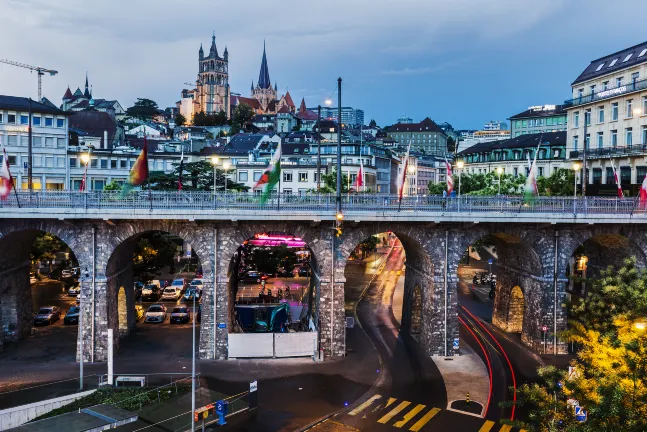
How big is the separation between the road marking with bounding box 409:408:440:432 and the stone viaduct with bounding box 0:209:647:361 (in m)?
9.98

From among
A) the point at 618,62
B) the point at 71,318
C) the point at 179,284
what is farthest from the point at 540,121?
the point at 71,318

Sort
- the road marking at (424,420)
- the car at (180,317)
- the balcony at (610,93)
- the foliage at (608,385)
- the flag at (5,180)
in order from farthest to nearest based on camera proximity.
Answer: the balcony at (610,93) < the car at (180,317) < the flag at (5,180) < the road marking at (424,420) < the foliage at (608,385)

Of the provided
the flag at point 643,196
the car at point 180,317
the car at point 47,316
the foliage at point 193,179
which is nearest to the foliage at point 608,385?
the flag at point 643,196

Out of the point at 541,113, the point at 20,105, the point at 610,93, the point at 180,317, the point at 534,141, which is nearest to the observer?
the point at 180,317

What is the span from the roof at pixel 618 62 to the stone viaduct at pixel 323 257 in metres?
27.5

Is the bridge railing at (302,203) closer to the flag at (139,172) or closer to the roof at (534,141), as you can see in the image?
the flag at (139,172)

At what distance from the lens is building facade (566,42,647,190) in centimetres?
6175

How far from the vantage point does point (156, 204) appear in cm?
3925

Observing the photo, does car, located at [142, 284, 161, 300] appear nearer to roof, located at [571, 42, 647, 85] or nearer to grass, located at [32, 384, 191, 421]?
grass, located at [32, 384, 191, 421]

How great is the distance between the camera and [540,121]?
132 meters

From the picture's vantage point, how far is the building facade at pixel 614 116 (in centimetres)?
6175

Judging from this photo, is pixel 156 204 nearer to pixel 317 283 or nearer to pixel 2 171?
pixel 2 171

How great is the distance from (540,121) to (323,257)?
105176mm

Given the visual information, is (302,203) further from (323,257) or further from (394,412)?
(394,412)
